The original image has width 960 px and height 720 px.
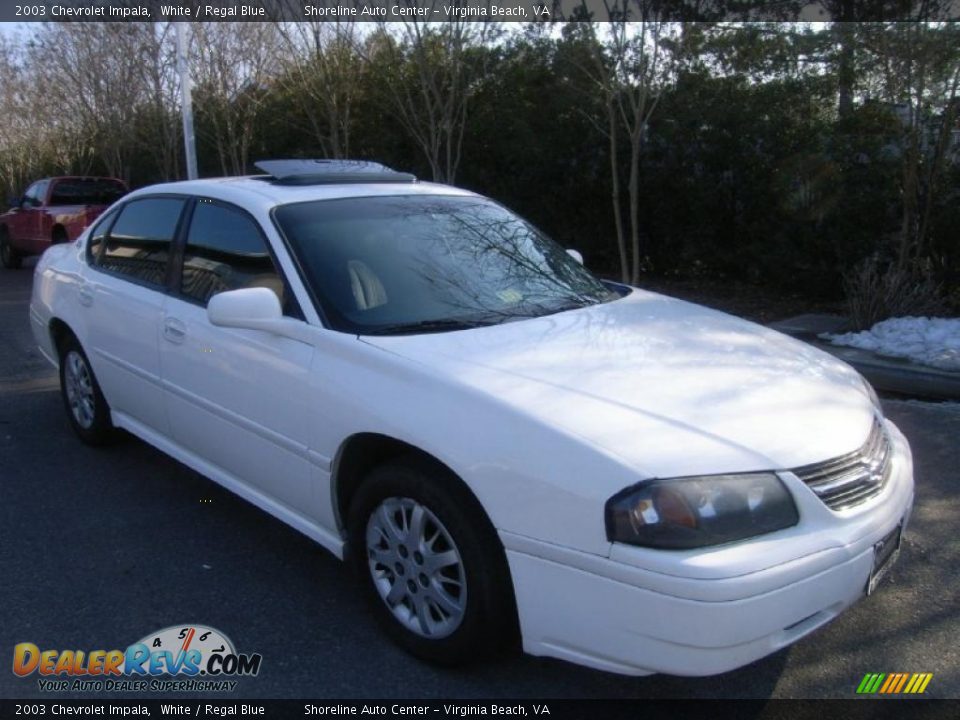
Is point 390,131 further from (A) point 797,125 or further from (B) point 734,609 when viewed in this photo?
(B) point 734,609

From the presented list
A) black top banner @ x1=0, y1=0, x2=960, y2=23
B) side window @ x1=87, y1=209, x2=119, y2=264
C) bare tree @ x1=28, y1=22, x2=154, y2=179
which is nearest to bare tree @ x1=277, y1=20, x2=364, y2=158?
black top banner @ x1=0, y1=0, x2=960, y2=23

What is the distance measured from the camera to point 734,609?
2502mm

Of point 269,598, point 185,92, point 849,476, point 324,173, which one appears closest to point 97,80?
point 185,92

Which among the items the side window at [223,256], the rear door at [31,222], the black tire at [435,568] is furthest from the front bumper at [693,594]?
the rear door at [31,222]

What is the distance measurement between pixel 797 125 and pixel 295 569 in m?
8.23

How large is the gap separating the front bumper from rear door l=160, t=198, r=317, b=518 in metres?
1.14

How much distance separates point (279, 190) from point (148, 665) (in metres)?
2.12

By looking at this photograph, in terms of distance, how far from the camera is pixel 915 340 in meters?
7.23

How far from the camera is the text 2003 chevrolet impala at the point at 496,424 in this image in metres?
2.60

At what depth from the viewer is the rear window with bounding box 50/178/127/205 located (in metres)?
16.0

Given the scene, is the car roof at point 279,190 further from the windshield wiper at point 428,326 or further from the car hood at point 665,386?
the car hood at point 665,386

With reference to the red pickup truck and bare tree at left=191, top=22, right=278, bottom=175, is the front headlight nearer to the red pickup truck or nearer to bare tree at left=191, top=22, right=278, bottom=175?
bare tree at left=191, top=22, right=278, bottom=175

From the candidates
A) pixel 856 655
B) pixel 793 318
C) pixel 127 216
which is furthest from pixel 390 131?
pixel 856 655

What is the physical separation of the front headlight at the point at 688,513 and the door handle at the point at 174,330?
242 centimetres
